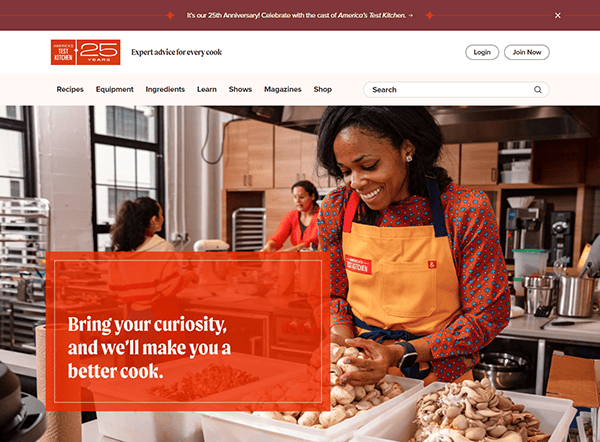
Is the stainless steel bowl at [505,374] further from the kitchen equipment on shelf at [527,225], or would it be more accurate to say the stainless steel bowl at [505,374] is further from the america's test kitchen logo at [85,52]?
the america's test kitchen logo at [85,52]

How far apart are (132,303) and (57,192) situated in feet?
6.43

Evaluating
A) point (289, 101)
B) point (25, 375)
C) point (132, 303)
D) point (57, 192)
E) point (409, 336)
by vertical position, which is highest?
point (289, 101)

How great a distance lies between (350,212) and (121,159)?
4.16 metres

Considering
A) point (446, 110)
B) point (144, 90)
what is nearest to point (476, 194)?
point (144, 90)

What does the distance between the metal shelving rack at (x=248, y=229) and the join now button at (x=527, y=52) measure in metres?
4.18

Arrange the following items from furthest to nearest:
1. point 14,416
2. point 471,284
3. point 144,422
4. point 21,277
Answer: point 21,277, point 471,284, point 144,422, point 14,416

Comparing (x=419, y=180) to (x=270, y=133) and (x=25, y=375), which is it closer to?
(x=25, y=375)

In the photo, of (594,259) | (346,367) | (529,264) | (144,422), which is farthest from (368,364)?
(594,259)

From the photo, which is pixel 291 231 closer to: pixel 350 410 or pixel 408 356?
pixel 408 356

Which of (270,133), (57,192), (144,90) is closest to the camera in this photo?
(144,90)

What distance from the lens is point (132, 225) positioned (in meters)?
2.86

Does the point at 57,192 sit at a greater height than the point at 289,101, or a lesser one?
lesser

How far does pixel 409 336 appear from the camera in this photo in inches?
47.6
